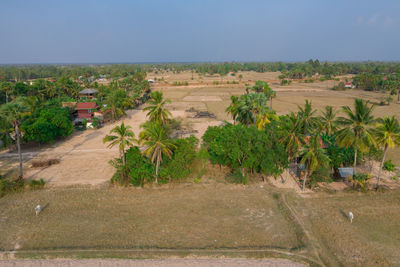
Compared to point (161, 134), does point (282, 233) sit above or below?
Answer: below

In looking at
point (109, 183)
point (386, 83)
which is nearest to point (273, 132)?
point (109, 183)

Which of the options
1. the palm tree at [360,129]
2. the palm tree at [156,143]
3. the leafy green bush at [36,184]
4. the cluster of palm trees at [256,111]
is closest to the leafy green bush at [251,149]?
the cluster of palm trees at [256,111]

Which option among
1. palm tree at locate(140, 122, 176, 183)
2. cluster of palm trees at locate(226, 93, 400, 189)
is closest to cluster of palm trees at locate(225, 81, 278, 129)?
cluster of palm trees at locate(226, 93, 400, 189)

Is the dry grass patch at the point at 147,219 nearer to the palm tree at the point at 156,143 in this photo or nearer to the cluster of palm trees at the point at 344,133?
the palm tree at the point at 156,143

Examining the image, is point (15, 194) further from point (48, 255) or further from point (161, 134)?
point (161, 134)

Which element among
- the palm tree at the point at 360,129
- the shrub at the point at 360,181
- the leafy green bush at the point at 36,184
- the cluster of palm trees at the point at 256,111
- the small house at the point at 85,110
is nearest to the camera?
the palm tree at the point at 360,129

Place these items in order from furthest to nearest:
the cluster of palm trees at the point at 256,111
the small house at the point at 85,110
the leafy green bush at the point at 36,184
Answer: the small house at the point at 85,110 < the cluster of palm trees at the point at 256,111 < the leafy green bush at the point at 36,184

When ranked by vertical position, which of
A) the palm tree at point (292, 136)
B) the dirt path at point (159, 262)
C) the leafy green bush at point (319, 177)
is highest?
the palm tree at point (292, 136)

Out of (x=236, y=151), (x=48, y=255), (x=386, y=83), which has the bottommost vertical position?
(x=48, y=255)

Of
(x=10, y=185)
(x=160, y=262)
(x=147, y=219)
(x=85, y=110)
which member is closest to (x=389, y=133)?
(x=160, y=262)
